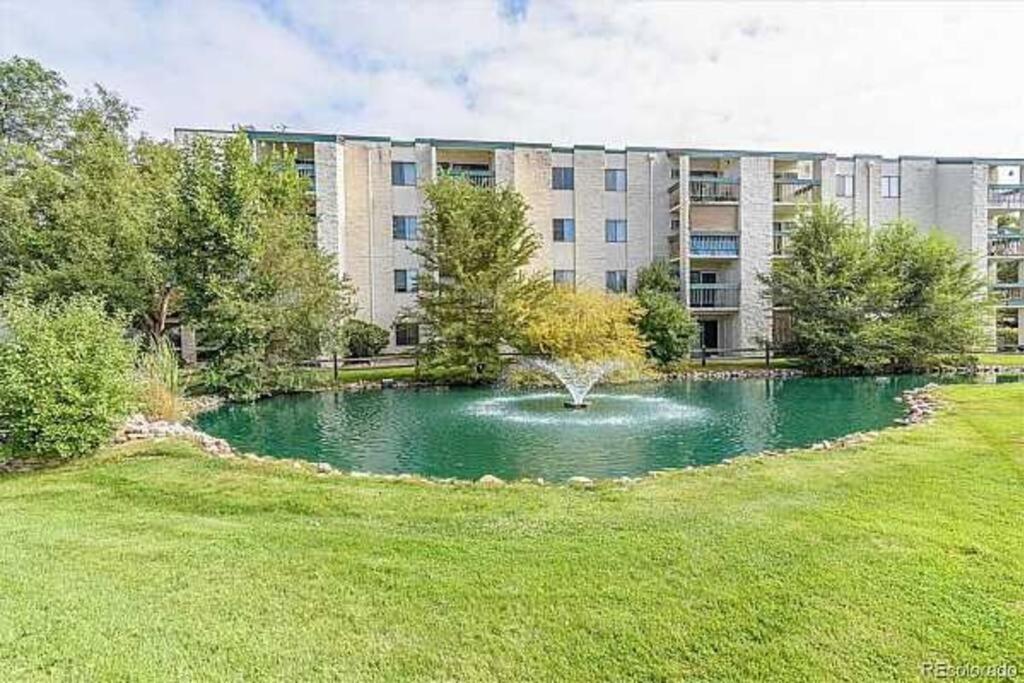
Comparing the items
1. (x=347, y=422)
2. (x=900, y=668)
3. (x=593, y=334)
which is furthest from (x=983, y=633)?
(x=593, y=334)

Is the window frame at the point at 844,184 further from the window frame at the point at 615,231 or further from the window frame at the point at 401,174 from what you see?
the window frame at the point at 401,174

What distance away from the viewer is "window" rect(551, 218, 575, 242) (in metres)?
32.8

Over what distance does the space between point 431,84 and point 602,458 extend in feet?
59.9

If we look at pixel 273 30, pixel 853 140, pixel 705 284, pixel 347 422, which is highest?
pixel 853 140

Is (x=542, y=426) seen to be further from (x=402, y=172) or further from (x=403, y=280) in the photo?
(x=402, y=172)

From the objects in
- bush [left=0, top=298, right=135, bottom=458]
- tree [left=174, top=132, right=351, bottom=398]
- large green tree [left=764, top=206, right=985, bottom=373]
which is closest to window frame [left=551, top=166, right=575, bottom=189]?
large green tree [left=764, top=206, right=985, bottom=373]

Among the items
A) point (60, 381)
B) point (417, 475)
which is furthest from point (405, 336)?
point (60, 381)

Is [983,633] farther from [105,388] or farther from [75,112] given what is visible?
[75,112]

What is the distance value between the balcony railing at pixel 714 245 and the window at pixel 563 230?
5.99 meters

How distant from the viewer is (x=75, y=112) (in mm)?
28625

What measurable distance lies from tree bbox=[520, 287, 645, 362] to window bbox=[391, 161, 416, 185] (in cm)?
1364

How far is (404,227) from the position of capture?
1246 inches

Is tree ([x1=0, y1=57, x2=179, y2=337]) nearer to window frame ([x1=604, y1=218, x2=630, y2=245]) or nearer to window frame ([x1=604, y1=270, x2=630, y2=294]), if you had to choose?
window frame ([x1=604, y1=218, x2=630, y2=245])

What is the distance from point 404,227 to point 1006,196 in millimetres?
33375
